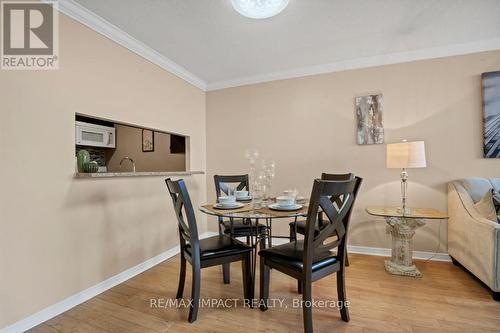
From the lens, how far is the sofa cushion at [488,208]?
2045 millimetres

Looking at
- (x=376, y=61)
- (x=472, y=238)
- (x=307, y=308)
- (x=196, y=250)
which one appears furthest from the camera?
(x=376, y=61)

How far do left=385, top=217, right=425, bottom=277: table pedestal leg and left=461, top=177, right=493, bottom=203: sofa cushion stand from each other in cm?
58

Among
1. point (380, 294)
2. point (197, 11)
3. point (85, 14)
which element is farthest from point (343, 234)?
point (85, 14)

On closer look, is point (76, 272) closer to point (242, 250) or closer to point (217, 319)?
point (217, 319)

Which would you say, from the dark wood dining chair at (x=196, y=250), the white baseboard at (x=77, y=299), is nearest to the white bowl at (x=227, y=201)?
the dark wood dining chair at (x=196, y=250)

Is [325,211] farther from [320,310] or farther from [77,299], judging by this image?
[77,299]

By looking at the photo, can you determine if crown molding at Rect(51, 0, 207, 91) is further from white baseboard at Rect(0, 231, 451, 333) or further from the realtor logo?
white baseboard at Rect(0, 231, 451, 333)

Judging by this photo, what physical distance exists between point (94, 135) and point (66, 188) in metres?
1.53

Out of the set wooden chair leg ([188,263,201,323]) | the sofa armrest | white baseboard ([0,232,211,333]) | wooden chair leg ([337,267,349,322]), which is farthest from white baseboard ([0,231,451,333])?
wooden chair leg ([337,267,349,322])

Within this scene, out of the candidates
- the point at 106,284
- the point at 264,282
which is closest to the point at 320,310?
the point at 264,282

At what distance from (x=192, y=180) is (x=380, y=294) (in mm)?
2615

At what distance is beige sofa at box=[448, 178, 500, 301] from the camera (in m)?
1.90

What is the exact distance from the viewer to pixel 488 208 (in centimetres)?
209

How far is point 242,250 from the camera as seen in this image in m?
1.87
